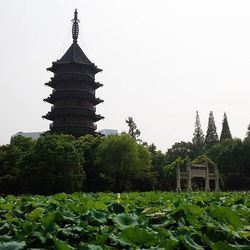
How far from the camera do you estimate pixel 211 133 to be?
64.9 meters

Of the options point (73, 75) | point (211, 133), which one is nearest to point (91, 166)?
point (73, 75)

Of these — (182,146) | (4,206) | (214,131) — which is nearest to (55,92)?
(182,146)

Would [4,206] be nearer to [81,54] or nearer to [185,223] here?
[185,223]

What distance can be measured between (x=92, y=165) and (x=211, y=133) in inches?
1217

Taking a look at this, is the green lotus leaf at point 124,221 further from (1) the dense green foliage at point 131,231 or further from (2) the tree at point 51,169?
(2) the tree at point 51,169

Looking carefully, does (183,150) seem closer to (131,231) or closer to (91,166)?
(91,166)

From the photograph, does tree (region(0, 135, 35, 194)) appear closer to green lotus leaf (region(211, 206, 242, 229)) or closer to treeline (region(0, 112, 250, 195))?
treeline (region(0, 112, 250, 195))

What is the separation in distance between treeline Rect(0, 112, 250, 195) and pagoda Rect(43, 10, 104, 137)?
5532 mm

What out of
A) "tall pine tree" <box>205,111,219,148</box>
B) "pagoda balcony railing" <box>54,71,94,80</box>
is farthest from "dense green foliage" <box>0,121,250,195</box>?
"tall pine tree" <box>205,111,219,148</box>

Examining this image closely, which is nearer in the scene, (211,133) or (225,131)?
(211,133)

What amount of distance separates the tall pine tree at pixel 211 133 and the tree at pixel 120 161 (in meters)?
28.9

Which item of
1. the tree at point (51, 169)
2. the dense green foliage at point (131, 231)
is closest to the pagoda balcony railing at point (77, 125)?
the tree at point (51, 169)

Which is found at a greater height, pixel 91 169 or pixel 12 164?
pixel 12 164

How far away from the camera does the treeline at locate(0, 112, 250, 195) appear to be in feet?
104
